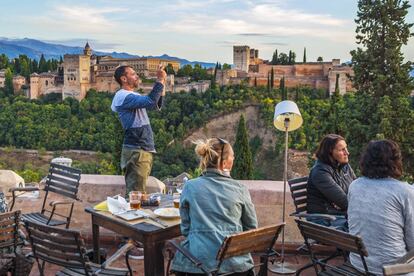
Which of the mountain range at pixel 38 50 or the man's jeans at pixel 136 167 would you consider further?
the mountain range at pixel 38 50

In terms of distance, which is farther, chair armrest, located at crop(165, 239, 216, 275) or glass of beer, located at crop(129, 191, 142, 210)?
glass of beer, located at crop(129, 191, 142, 210)

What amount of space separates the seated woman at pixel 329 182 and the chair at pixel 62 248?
1.31 m

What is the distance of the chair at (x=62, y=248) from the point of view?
7.02 feet

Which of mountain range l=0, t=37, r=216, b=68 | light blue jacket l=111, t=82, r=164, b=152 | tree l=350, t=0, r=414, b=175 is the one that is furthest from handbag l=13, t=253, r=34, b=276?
mountain range l=0, t=37, r=216, b=68

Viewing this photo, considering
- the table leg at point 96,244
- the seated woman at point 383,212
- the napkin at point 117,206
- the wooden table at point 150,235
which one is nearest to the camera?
the seated woman at point 383,212

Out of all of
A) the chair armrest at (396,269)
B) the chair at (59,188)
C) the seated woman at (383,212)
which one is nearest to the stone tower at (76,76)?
the chair at (59,188)

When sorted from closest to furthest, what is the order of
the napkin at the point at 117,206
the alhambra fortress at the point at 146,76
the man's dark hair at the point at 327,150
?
the napkin at the point at 117,206
the man's dark hair at the point at 327,150
the alhambra fortress at the point at 146,76

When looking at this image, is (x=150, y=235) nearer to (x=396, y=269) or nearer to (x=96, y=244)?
(x=96, y=244)

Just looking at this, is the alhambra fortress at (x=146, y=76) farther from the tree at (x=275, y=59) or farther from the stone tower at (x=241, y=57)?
the stone tower at (x=241, y=57)

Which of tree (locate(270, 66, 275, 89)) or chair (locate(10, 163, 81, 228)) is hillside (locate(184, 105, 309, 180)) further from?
chair (locate(10, 163, 81, 228))

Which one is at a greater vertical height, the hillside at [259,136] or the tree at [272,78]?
the tree at [272,78]

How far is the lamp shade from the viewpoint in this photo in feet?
11.1

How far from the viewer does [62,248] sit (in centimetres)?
219

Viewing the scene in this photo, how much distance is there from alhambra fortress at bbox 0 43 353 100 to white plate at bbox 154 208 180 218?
142 ft
